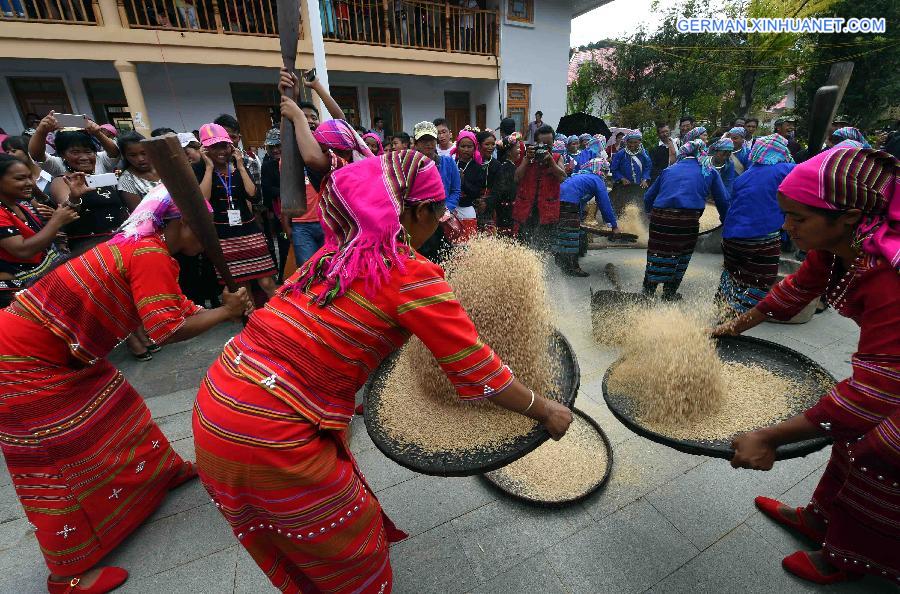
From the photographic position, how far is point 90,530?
1955mm

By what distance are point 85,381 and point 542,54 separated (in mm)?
14990

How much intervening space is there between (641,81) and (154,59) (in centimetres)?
1626

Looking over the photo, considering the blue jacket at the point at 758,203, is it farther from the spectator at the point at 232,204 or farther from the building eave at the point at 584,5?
the building eave at the point at 584,5

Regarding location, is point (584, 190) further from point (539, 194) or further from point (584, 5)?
point (584, 5)

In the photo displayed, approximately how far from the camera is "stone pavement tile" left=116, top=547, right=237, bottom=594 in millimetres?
1876

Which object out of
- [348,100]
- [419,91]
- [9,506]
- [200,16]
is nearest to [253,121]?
[200,16]

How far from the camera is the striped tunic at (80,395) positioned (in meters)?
1.71

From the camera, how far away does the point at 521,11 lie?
13047mm

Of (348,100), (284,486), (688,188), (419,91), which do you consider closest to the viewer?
(284,486)

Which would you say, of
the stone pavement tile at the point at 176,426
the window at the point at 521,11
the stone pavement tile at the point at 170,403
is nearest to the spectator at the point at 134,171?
the stone pavement tile at the point at 170,403

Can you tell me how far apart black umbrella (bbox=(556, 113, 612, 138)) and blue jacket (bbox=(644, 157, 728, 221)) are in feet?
28.1

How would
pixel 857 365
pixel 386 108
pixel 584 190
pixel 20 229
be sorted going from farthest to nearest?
pixel 386 108 < pixel 584 190 < pixel 20 229 < pixel 857 365

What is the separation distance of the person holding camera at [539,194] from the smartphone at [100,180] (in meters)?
4.29

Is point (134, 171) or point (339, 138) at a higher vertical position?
point (339, 138)
